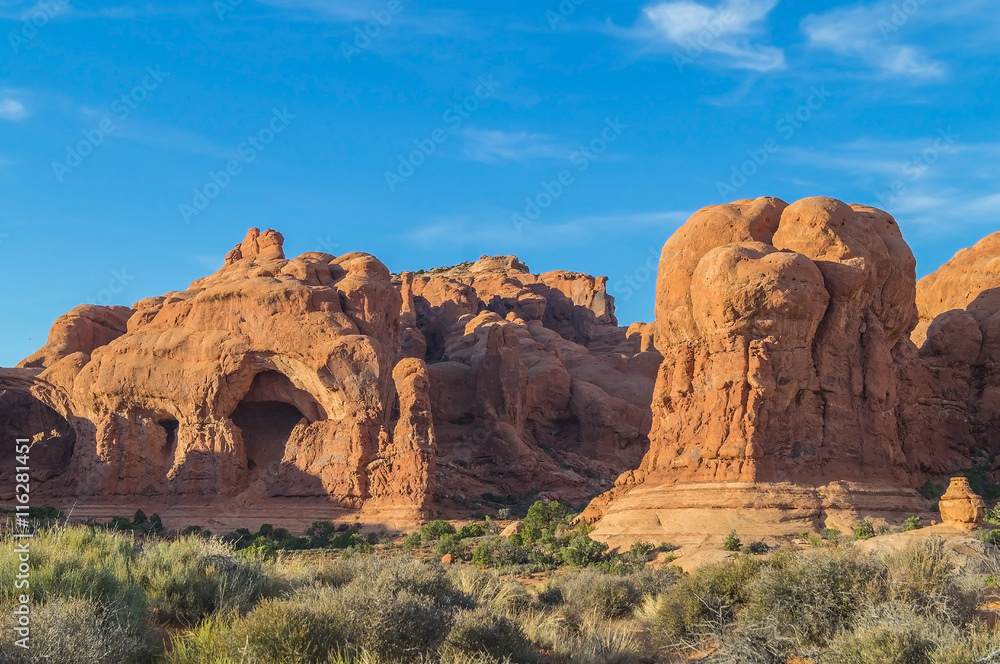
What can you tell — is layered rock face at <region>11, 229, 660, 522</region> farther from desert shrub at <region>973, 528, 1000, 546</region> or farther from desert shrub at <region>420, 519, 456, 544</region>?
desert shrub at <region>973, 528, 1000, 546</region>

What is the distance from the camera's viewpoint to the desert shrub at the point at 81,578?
412 inches

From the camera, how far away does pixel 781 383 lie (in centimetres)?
2756

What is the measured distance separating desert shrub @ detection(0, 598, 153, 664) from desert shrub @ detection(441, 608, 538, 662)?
3138mm

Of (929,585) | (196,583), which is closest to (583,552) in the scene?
(929,585)

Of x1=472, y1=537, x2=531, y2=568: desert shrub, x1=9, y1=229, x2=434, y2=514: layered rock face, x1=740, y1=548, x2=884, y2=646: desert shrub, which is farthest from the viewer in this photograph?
x1=9, y1=229, x2=434, y2=514: layered rock face

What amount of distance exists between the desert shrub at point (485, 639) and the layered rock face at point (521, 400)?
31.7m

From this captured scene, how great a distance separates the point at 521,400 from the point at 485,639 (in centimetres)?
4119

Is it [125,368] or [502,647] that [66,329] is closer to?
[125,368]

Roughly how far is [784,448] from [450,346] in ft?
109

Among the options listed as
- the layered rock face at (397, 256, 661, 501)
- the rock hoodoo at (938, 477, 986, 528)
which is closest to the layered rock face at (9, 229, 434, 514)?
the layered rock face at (397, 256, 661, 501)

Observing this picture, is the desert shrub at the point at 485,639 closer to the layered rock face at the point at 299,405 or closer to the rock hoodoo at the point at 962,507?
the rock hoodoo at the point at 962,507

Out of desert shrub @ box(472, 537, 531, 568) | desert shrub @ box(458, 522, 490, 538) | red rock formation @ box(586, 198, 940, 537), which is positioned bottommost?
desert shrub @ box(472, 537, 531, 568)

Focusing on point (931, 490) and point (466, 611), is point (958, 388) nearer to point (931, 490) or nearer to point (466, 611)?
point (931, 490)

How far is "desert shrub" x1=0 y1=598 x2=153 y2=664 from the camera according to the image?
28.1 ft
